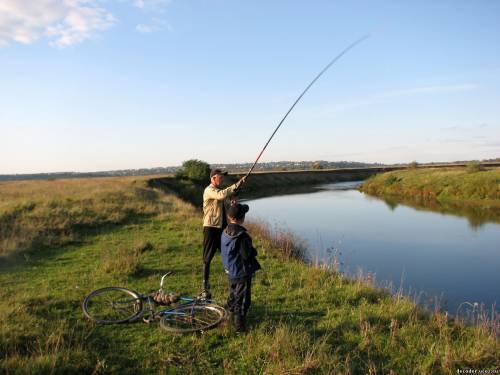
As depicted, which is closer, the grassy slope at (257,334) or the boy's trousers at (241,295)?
the grassy slope at (257,334)

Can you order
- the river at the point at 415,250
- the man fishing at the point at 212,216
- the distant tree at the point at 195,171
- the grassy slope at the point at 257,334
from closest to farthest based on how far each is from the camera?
the grassy slope at the point at 257,334 < the man fishing at the point at 212,216 < the river at the point at 415,250 < the distant tree at the point at 195,171

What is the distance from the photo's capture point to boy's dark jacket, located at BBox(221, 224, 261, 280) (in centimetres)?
572

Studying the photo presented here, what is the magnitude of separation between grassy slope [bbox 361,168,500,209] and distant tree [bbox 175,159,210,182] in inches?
818

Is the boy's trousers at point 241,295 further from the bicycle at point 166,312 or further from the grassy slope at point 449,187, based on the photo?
the grassy slope at point 449,187

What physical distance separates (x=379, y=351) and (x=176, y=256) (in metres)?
7.21

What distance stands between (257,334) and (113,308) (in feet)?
8.65

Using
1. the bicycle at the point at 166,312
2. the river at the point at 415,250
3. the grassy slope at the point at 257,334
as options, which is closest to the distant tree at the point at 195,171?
the river at the point at 415,250

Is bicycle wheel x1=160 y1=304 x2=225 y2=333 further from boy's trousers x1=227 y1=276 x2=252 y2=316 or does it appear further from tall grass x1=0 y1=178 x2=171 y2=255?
tall grass x1=0 y1=178 x2=171 y2=255

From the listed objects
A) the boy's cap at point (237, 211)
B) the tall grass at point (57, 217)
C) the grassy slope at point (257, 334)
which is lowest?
the grassy slope at point (257, 334)

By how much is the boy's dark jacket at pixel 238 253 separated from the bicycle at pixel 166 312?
72 cm

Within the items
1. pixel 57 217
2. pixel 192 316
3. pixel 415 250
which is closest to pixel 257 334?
pixel 192 316

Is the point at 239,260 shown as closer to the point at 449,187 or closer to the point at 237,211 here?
the point at 237,211

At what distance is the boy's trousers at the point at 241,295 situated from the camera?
581 cm

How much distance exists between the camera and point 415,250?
1633 cm
